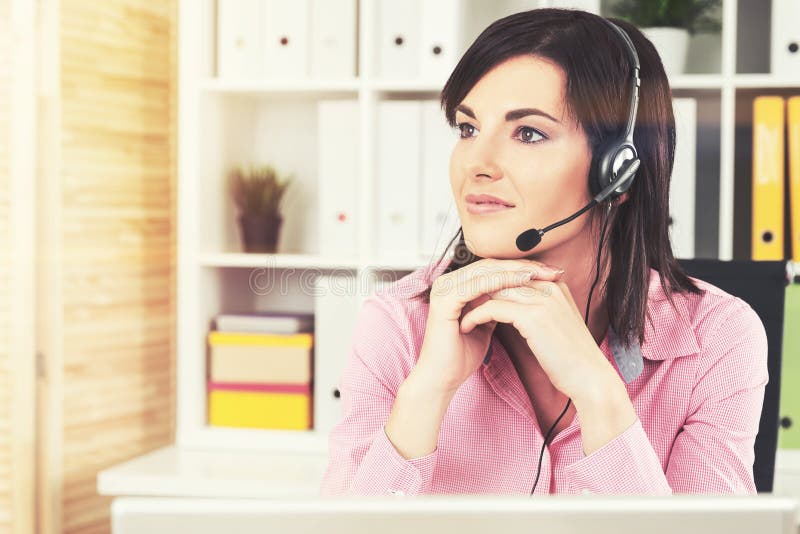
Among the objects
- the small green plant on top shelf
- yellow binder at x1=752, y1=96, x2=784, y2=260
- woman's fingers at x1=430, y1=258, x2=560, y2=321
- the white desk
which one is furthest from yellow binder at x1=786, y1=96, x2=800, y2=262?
woman's fingers at x1=430, y1=258, x2=560, y2=321

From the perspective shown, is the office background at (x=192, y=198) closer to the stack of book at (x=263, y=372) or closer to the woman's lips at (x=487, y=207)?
the stack of book at (x=263, y=372)

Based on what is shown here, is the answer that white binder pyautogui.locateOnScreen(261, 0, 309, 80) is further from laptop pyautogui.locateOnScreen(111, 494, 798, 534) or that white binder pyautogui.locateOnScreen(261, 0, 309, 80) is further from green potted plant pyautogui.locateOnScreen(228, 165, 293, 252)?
laptop pyautogui.locateOnScreen(111, 494, 798, 534)

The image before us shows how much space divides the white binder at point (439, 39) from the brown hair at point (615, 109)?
2.23 ft

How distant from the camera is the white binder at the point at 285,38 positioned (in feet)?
5.96

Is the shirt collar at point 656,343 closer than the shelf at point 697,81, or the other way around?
the shirt collar at point 656,343

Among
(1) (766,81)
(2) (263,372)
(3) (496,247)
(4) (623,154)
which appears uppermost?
(1) (766,81)

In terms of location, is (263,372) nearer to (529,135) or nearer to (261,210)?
(261,210)

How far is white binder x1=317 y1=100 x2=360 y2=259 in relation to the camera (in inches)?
71.1

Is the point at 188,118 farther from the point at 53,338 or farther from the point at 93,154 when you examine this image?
the point at 53,338

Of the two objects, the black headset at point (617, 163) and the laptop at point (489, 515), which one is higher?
the black headset at point (617, 163)

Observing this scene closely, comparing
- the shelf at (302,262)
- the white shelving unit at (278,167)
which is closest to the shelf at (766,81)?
the white shelving unit at (278,167)

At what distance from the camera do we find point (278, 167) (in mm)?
2053

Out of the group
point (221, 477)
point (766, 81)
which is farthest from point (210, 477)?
point (766, 81)

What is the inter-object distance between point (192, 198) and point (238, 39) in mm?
352
